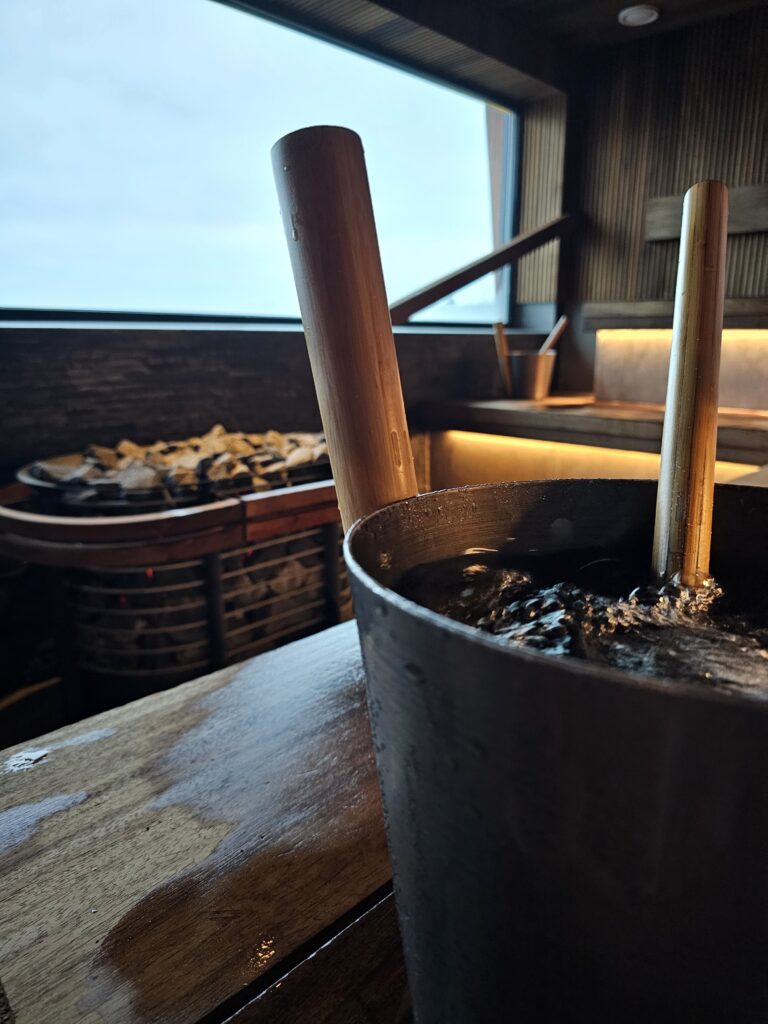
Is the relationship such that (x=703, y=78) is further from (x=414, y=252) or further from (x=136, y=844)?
(x=136, y=844)

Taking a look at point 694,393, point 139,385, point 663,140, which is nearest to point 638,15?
point 663,140

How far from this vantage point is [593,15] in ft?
13.2

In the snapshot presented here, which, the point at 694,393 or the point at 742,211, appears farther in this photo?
the point at 742,211

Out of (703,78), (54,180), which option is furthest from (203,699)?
(703,78)

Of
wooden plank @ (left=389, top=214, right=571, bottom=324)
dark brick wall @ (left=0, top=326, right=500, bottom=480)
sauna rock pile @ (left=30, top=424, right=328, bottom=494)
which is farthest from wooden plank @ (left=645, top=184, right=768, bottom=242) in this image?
sauna rock pile @ (left=30, top=424, right=328, bottom=494)

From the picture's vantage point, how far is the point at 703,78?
4051mm

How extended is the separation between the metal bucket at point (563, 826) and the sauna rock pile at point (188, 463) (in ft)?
6.68

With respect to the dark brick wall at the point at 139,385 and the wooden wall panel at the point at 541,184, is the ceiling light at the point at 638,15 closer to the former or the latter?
the wooden wall panel at the point at 541,184

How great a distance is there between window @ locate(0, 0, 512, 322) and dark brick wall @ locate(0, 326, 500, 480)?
16.5 inches

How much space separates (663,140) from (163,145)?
3.12 meters

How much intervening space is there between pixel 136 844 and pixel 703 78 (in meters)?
5.00

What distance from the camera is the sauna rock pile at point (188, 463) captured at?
226 centimetres

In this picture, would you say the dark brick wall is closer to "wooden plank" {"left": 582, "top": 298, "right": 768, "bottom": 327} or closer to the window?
the window

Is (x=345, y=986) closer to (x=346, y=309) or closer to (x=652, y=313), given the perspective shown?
(x=346, y=309)
